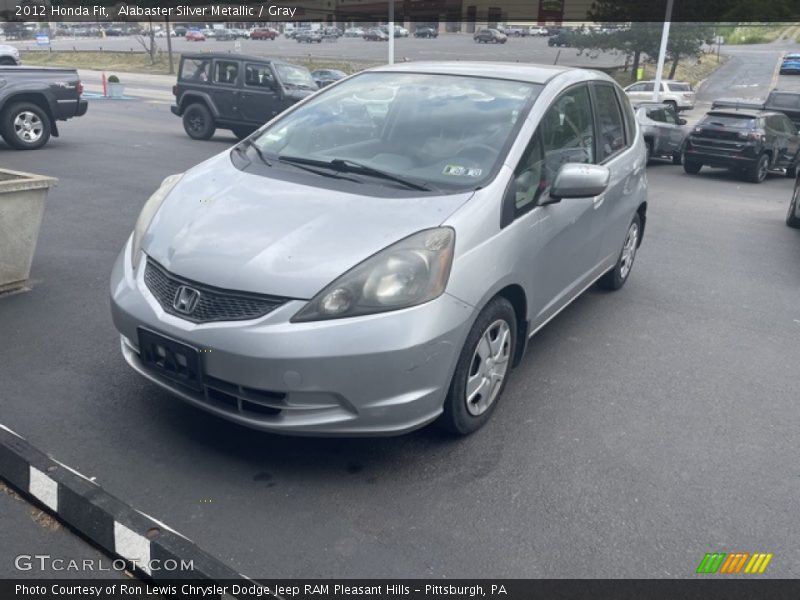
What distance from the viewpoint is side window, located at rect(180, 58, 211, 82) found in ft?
54.7

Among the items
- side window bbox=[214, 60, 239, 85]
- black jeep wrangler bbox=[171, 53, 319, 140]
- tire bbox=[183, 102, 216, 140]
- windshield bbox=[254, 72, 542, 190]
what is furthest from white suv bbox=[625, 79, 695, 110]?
windshield bbox=[254, 72, 542, 190]

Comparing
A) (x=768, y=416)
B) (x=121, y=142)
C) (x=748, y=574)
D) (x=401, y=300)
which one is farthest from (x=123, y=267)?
(x=121, y=142)

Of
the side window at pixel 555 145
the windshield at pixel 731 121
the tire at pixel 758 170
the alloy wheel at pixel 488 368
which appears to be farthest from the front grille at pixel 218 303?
the windshield at pixel 731 121

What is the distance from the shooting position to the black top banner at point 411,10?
40438 mm

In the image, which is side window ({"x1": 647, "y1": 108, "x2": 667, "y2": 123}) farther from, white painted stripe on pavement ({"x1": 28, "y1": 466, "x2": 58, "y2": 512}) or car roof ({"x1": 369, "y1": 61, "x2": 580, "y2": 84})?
white painted stripe on pavement ({"x1": 28, "y1": 466, "x2": 58, "y2": 512})

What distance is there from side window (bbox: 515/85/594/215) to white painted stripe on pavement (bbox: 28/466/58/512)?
2485 millimetres

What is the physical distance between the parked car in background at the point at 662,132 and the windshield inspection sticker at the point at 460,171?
14423 millimetres

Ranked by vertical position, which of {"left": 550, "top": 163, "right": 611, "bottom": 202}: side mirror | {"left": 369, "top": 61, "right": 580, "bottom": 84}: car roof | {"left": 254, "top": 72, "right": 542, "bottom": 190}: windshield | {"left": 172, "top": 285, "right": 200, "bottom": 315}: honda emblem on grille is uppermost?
{"left": 369, "top": 61, "right": 580, "bottom": 84}: car roof

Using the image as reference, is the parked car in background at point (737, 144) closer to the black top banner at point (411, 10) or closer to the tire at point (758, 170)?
the tire at point (758, 170)

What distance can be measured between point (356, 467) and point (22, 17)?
195ft

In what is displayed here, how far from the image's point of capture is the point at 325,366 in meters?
3.10

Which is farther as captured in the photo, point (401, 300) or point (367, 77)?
point (367, 77)

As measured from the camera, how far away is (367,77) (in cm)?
496

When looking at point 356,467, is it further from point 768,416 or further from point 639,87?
point 639,87
